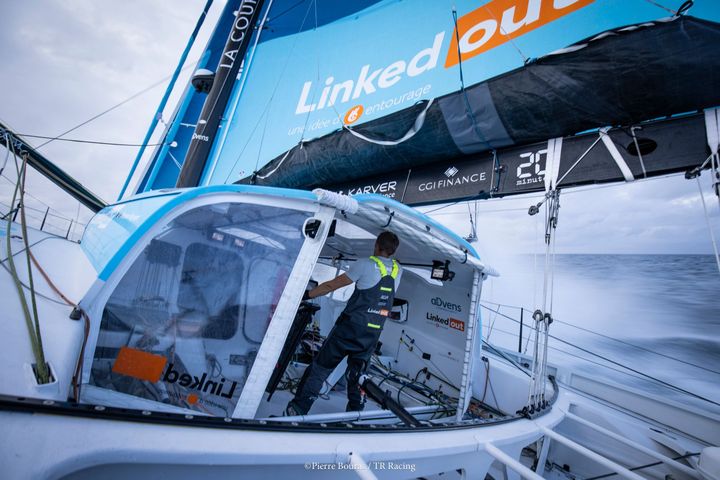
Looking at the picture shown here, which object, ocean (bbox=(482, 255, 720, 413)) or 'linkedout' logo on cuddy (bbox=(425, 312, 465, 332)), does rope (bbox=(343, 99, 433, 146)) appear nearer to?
'linkedout' logo on cuddy (bbox=(425, 312, 465, 332))

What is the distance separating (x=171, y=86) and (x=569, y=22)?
24.2 feet

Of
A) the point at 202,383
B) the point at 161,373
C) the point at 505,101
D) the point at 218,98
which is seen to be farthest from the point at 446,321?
the point at 218,98

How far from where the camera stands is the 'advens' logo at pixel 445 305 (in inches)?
135

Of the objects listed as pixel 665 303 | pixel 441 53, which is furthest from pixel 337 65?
pixel 665 303

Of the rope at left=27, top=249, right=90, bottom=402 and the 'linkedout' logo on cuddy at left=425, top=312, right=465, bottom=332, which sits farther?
the 'linkedout' logo on cuddy at left=425, top=312, right=465, bottom=332

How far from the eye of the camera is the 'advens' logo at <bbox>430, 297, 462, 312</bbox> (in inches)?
135

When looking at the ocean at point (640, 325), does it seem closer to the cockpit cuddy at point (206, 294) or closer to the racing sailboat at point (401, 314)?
the racing sailboat at point (401, 314)

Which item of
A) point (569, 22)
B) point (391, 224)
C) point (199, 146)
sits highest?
point (569, 22)

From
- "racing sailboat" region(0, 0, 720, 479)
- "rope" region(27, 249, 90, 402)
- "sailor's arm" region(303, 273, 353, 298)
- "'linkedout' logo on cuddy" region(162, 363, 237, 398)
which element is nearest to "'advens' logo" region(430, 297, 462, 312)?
"racing sailboat" region(0, 0, 720, 479)

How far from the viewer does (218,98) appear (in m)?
4.59

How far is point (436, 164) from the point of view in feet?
9.87

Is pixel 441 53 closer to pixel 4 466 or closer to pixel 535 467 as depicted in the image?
pixel 535 467

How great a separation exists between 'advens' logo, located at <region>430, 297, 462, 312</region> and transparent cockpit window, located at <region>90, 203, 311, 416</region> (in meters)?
2.49

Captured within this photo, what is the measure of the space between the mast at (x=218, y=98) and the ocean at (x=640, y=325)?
5802mm
